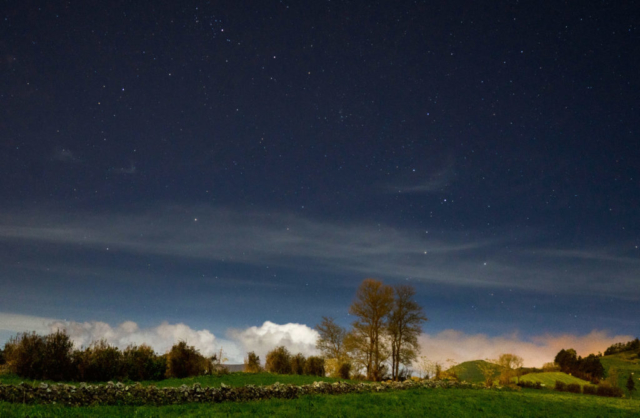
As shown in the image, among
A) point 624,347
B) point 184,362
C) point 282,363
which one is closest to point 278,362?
point 282,363

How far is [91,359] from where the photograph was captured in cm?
2289

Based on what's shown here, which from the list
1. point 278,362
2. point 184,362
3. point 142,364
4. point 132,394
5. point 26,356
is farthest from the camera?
point 278,362

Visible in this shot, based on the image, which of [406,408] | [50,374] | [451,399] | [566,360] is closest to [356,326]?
[451,399]

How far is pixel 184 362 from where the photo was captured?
30.1 m

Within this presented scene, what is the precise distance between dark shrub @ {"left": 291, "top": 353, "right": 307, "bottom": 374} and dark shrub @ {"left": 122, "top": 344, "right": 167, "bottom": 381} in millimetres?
14638

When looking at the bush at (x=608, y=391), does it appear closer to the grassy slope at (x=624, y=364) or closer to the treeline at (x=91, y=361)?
the grassy slope at (x=624, y=364)

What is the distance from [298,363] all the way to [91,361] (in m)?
22.3

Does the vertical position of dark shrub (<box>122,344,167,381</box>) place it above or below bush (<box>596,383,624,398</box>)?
above

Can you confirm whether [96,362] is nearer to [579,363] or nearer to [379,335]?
[379,335]

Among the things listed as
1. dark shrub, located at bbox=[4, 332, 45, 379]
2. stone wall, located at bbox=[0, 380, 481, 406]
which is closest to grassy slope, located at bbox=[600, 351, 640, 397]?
stone wall, located at bbox=[0, 380, 481, 406]

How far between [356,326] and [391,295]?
5635 mm

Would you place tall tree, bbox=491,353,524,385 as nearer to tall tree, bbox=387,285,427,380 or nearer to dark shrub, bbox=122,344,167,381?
tall tree, bbox=387,285,427,380

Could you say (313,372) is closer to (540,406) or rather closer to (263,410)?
(540,406)

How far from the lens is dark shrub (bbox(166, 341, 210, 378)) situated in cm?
2953
